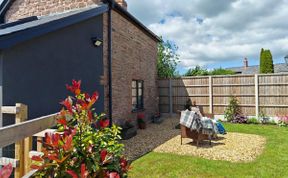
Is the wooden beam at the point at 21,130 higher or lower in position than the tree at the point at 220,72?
lower

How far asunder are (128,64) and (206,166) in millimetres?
5790

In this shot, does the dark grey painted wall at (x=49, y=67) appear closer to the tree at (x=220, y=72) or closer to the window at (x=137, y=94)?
the window at (x=137, y=94)

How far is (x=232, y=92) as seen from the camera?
11672 millimetres

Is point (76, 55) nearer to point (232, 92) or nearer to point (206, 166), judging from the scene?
point (206, 166)

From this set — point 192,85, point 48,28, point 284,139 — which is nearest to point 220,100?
point 192,85

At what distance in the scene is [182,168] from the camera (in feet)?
16.1

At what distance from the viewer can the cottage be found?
425 cm

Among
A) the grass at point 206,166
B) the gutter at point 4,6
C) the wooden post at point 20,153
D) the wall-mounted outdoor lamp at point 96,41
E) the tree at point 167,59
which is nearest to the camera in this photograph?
the wooden post at point 20,153

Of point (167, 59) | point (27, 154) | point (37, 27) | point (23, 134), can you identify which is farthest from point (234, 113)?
point (23, 134)

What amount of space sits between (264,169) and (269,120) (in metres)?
7.05

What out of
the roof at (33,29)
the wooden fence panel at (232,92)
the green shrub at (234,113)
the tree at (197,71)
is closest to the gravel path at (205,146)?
the green shrub at (234,113)

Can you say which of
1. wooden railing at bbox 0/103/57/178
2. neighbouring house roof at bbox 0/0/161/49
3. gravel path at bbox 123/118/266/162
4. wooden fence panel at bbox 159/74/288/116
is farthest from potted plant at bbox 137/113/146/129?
wooden railing at bbox 0/103/57/178

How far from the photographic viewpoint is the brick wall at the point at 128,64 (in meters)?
8.34

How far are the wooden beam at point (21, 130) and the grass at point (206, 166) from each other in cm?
259
